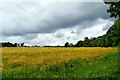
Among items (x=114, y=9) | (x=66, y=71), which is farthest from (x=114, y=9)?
(x=66, y=71)

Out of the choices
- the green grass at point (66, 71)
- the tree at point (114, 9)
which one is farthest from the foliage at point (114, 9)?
the green grass at point (66, 71)

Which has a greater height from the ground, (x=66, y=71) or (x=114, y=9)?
(x=114, y=9)

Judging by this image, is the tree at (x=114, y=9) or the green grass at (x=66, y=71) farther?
the tree at (x=114, y=9)

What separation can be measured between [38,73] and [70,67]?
4.71 meters

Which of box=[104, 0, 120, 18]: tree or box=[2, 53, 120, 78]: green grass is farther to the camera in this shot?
box=[104, 0, 120, 18]: tree

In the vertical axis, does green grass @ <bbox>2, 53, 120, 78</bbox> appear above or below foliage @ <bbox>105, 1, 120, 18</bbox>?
below

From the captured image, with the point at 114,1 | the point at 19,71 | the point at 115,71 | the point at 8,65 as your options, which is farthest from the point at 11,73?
the point at 114,1

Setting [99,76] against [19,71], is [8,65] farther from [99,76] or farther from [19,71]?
[99,76]

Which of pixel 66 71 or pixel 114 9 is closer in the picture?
pixel 66 71

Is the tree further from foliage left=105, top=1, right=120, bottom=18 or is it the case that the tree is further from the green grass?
the green grass

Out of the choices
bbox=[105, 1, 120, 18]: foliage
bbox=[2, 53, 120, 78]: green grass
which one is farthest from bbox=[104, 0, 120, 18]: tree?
bbox=[2, 53, 120, 78]: green grass

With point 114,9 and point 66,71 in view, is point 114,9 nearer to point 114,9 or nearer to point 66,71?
point 114,9

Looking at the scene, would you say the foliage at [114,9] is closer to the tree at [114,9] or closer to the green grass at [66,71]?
the tree at [114,9]

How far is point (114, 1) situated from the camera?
152 ft
